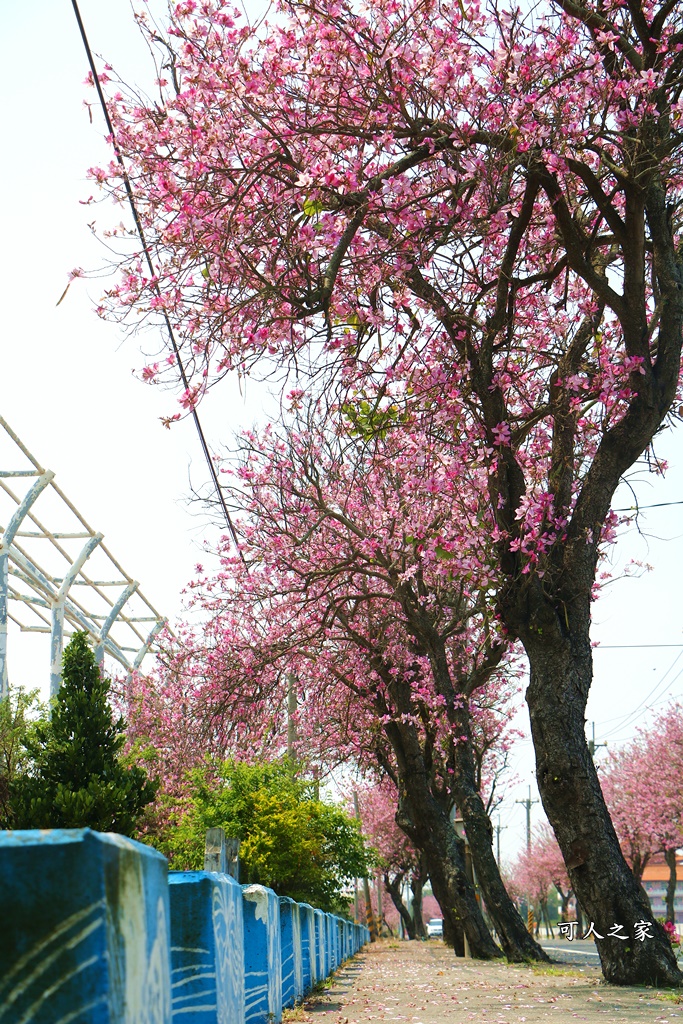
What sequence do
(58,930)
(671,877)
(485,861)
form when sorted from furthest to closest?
(671,877) < (485,861) < (58,930)

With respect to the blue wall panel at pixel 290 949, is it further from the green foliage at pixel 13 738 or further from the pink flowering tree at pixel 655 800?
the pink flowering tree at pixel 655 800

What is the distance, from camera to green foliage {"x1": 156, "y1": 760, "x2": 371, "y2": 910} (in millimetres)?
18422

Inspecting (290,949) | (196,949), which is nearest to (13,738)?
(290,949)

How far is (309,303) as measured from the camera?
686 cm

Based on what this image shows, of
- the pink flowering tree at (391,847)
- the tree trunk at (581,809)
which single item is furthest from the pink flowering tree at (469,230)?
the pink flowering tree at (391,847)

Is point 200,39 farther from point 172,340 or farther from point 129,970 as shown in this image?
point 129,970

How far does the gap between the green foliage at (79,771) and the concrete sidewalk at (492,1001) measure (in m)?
5.38

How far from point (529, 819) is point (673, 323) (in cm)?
7148

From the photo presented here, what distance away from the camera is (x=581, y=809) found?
916 cm

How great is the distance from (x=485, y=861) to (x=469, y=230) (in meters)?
11.7

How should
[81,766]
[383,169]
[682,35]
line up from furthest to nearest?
[81,766] → [682,35] → [383,169]

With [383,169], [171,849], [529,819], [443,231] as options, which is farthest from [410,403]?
[529,819]

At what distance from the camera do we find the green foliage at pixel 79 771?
56.2 ft

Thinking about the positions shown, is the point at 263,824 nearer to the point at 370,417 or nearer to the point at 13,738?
the point at 13,738
